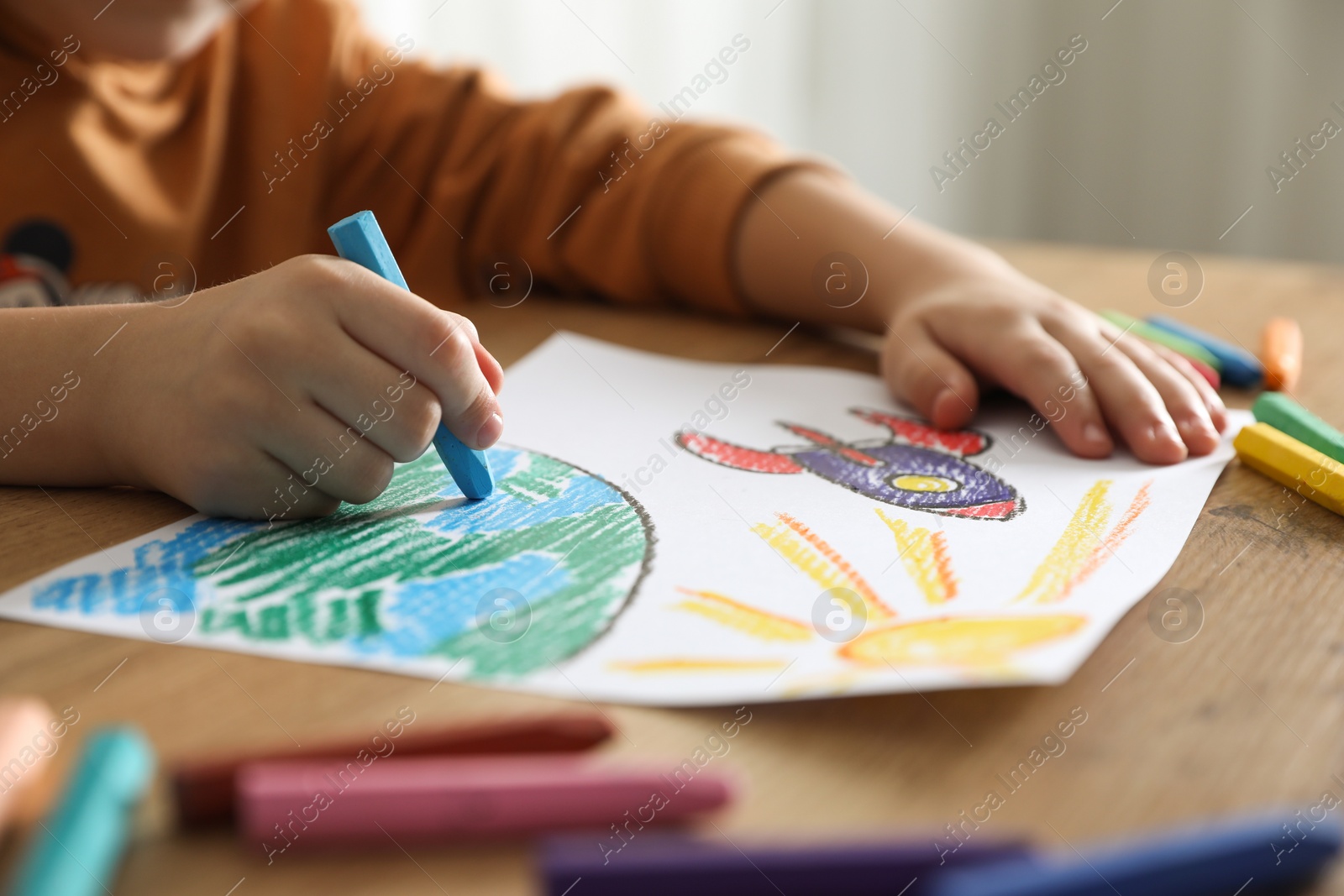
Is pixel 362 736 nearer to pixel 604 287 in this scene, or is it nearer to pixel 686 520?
pixel 686 520

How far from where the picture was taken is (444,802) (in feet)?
0.77

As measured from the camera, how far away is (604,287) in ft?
2.32

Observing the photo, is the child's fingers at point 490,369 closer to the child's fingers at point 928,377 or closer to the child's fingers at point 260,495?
the child's fingers at point 260,495

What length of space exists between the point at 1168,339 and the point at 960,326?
130 mm

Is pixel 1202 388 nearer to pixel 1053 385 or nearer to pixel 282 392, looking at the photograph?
pixel 1053 385

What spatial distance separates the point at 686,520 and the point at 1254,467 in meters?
0.24

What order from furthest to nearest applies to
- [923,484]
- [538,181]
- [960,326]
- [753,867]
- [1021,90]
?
[1021,90], [538,181], [960,326], [923,484], [753,867]

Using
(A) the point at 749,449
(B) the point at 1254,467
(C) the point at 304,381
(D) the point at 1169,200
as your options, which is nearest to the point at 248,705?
(C) the point at 304,381

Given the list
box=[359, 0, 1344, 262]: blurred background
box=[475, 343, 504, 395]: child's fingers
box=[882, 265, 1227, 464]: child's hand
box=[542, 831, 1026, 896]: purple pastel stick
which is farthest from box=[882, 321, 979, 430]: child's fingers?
box=[359, 0, 1344, 262]: blurred background

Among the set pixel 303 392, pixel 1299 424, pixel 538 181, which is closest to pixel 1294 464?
pixel 1299 424

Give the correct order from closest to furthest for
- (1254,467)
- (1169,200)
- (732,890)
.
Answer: (732,890), (1254,467), (1169,200)

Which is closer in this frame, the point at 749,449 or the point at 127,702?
the point at 127,702

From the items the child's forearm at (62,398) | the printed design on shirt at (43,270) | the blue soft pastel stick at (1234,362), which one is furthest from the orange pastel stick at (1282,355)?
the printed design on shirt at (43,270)

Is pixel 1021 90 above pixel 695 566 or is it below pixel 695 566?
above
